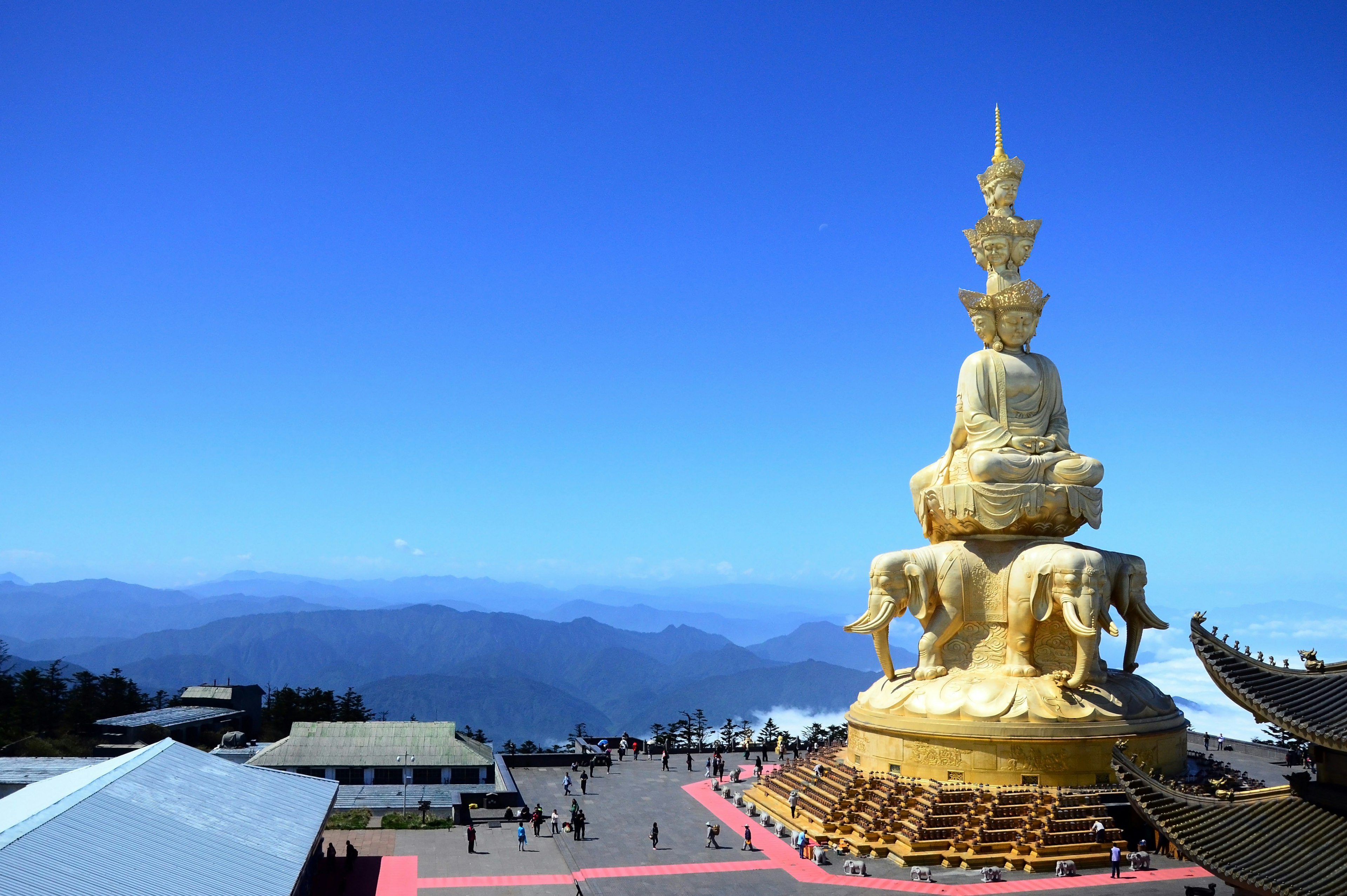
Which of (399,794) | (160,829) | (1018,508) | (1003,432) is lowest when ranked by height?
(399,794)

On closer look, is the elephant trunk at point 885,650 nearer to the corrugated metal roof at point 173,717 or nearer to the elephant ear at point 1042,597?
the elephant ear at point 1042,597

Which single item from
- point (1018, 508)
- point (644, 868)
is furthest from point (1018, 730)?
point (644, 868)

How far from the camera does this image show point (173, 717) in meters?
39.9

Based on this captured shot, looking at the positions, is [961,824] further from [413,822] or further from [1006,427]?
[413,822]

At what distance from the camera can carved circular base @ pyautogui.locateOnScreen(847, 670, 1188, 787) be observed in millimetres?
25359

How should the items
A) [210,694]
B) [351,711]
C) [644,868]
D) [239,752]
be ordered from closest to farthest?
1. [644,868]
2. [239,752]
3. [210,694]
4. [351,711]

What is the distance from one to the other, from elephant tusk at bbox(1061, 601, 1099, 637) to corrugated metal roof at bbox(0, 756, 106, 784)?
22.9m

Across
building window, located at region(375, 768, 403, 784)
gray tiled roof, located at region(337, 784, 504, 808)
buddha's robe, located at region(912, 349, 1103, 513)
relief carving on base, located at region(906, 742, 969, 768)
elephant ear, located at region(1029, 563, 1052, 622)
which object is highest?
buddha's robe, located at region(912, 349, 1103, 513)

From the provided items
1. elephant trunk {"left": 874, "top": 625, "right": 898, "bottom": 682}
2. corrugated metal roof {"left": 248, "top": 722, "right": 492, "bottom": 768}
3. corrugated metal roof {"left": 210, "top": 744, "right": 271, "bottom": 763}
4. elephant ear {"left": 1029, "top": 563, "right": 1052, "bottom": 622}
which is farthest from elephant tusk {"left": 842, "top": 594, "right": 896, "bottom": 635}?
corrugated metal roof {"left": 210, "top": 744, "right": 271, "bottom": 763}

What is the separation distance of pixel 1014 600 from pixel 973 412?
557 cm

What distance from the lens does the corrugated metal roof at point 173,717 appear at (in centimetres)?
3781

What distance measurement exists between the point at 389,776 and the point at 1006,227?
2408 cm

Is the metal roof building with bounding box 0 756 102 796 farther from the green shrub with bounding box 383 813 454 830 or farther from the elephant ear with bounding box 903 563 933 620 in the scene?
the elephant ear with bounding box 903 563 933 620

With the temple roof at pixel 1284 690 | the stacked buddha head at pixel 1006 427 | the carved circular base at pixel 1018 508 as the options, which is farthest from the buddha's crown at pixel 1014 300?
the temple roof at pixel 1284 690
